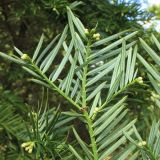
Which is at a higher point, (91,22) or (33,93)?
(91,22)

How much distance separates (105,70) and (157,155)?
0.10 m

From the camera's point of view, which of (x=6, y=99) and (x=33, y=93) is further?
(x=33, y=93)

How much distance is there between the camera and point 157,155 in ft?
0.94

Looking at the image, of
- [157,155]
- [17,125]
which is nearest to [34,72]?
[157,155]

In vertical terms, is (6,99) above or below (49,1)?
below

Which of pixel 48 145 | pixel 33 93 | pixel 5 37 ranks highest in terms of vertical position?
pixel 48 145

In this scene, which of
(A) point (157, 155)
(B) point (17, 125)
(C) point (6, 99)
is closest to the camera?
(A) point (157, 155)

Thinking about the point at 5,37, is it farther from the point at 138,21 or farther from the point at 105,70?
the point at 105,70

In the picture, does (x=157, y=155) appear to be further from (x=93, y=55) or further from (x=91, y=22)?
(x=91, y=22)

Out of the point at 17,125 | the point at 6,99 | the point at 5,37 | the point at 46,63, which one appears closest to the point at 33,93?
the point at 5,37

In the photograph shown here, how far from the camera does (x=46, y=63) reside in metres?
0.35

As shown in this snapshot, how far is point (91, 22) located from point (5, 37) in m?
0.57

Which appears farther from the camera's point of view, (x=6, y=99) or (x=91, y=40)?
(x=6, y=99)

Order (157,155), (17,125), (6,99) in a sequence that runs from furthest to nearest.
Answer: (6,99) < (17,125) < (157,155)
